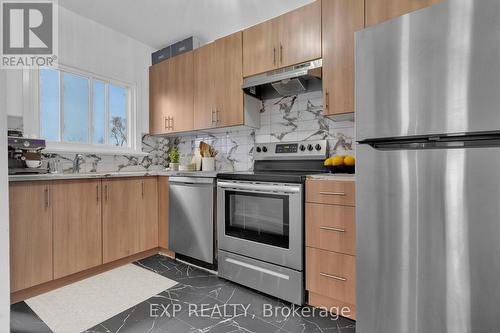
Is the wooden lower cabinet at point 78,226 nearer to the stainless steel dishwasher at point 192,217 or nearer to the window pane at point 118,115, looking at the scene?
the stainless steel dishwasher at point 192,217

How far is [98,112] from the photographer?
3.01 meters

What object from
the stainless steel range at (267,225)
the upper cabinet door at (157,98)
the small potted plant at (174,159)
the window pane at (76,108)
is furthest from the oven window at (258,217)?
the window pane at (76,108)

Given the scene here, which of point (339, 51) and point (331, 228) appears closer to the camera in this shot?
point (331, 228)

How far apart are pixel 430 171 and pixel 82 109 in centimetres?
323

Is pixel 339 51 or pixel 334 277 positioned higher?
pixel 339 51

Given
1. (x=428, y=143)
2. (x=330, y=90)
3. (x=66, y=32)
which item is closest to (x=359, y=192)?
(x=428, y=143)

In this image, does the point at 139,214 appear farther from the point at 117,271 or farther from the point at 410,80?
the point at 410,80

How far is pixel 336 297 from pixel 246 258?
28.1 inches

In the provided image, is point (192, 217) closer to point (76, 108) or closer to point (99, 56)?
point (76, 108)

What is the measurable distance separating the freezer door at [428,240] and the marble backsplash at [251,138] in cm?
104

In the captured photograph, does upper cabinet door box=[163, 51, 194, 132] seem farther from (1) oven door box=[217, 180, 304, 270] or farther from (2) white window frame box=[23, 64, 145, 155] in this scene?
(1) oven door box=[217, 180, 304, 270]

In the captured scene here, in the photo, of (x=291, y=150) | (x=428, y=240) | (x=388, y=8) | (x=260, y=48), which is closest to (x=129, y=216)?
(x=291, y=150)

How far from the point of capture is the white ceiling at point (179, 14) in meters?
2.42

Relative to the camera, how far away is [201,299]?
1913 millimetres
